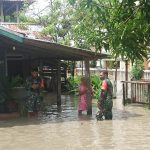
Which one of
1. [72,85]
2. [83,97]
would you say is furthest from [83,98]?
[72,85]

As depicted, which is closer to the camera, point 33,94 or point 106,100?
point 106,100

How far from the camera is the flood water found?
9838 millimetres

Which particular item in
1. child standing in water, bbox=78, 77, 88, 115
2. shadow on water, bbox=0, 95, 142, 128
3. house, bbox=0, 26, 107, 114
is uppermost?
house, bbox=0, 26, 107, 114

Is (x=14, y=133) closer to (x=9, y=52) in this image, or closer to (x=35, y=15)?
(x=9, y=52)

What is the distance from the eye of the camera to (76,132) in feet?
38.9

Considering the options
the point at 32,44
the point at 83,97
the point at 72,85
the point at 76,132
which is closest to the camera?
the point at 76,132

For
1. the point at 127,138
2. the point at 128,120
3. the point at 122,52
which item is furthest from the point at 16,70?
the point at 122,52

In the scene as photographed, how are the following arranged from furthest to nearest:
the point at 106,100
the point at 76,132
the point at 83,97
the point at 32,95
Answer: the point at 83,97
the point at 32,95
the point at 106,100
the point at 76,132

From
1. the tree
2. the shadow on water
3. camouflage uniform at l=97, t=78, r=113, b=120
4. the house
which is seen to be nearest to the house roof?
the house

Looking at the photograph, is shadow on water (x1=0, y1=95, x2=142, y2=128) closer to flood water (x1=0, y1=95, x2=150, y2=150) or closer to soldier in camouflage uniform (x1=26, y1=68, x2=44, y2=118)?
flood water (x1=0, y1=95, x2=150, y2=150)

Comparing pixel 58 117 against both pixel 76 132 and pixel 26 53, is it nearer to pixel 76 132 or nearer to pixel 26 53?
pixel 76 132

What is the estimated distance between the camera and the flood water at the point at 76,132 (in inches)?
387

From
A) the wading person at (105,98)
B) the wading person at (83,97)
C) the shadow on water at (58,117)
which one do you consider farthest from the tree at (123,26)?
the wading person at (83,97)

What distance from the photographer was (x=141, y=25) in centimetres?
355
